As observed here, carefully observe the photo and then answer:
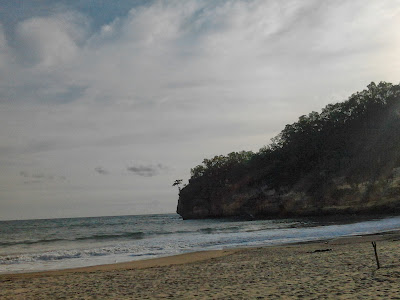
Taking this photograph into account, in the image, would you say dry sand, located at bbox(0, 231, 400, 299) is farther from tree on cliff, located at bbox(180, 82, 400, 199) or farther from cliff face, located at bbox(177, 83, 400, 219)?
tree on cliff, located at bbox(180, 82, 400, 199)

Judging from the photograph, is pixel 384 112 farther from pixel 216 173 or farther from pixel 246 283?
pixel 246 283

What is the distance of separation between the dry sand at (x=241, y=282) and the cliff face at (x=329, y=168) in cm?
4370

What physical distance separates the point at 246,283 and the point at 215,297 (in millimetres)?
1946

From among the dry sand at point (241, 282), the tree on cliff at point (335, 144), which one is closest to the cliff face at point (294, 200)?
the tree on cliff at point (335, 144)

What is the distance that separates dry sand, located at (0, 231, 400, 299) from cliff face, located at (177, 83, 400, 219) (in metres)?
43.7

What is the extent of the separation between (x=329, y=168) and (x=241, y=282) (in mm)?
54717

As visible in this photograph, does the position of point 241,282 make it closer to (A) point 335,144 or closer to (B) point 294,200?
(B) point 294,200

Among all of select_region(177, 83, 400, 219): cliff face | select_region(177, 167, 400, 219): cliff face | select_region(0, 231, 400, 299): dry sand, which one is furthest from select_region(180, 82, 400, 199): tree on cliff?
select_region(0, 231, 400, 299): dry sand

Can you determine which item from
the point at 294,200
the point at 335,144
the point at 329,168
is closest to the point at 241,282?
the point at 329,168

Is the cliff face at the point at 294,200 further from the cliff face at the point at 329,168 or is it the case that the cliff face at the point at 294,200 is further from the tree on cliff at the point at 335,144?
the tree on cliff at the point at 335,144

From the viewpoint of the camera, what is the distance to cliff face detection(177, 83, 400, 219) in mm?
54156

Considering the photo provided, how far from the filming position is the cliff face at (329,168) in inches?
2132

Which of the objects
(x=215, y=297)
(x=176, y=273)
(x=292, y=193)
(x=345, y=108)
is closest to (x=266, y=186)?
(x=292, y=193)

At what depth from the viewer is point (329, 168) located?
61.3 metres
